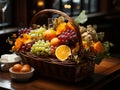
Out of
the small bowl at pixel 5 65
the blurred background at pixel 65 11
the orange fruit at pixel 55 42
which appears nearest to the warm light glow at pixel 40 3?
the blurred background at pixel 65 11

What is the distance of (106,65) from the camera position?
238 cm

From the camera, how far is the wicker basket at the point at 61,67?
1.87 m

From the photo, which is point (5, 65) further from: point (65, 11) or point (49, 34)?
point (65, 11)

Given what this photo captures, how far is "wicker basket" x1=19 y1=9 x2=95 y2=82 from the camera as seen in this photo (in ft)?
6.14

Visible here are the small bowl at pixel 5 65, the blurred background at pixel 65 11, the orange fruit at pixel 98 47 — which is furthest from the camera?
the blurred background at pixel 65 11

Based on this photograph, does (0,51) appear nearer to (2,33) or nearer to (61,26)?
(2,33)

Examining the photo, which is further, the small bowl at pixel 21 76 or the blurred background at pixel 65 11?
the blurred background at pixel 65 11

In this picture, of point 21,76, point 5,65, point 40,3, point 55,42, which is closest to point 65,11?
point 40,3

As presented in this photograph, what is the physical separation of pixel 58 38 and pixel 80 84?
1.16 feet

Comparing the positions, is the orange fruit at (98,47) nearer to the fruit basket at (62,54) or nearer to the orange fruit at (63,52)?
the fruit basket at (62,54)

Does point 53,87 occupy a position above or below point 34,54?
below

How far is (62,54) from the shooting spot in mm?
1880

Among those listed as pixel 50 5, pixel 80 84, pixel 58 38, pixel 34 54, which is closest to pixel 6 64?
pixel 34 54

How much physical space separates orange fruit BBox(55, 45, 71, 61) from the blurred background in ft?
4.17
